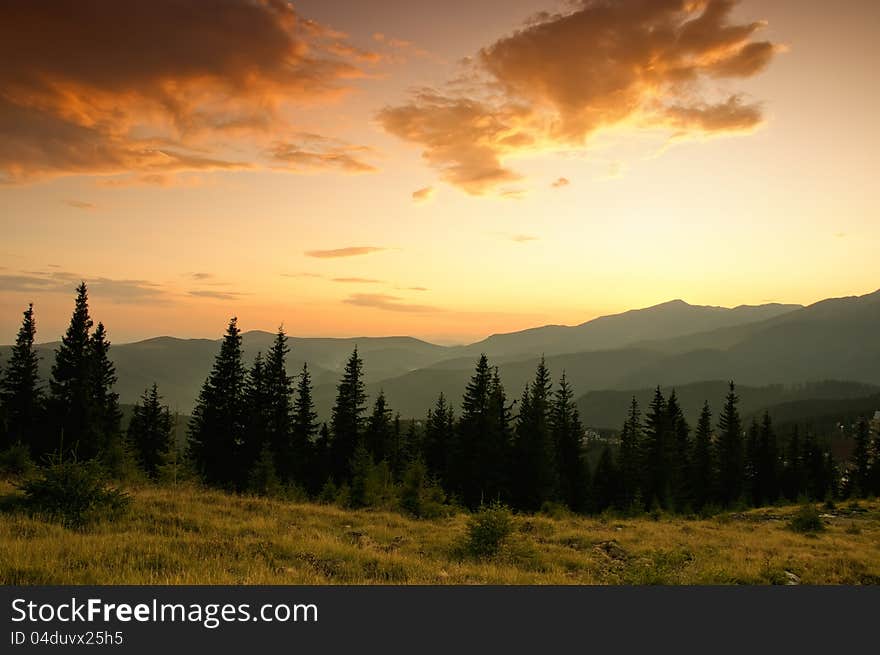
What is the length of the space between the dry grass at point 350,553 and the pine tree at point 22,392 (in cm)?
3853

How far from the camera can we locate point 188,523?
487 inches

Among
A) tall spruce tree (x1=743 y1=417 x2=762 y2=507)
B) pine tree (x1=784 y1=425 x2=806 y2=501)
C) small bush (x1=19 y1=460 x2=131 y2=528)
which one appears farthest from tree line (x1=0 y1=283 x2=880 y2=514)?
small bush (x1=19 y1=460 x2=131 y2=528)

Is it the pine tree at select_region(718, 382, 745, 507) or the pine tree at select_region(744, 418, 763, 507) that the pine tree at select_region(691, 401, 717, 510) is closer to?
the pine tree at select_region(718, 382, 745, 507)

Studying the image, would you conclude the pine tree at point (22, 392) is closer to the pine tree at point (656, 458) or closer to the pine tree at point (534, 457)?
the pine tree at point (534, 457)

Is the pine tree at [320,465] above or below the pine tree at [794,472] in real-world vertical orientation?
above

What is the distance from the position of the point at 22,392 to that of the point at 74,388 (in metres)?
9.36

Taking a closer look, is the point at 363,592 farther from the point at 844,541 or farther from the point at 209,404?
the point at 209,404

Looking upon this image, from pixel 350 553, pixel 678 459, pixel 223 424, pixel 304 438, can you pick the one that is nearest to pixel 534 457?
pixel 678 459

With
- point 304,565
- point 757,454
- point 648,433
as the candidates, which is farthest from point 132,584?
point 757,454

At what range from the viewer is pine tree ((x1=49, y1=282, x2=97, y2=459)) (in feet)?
132

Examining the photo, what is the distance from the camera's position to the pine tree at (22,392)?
43375mm

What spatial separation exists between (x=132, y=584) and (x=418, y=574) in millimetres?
4930

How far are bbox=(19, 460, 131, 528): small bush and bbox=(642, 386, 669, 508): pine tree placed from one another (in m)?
48.8

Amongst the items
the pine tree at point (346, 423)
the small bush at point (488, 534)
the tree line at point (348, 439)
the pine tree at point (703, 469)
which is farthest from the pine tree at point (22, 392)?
the pine tree at point (703, 469)
